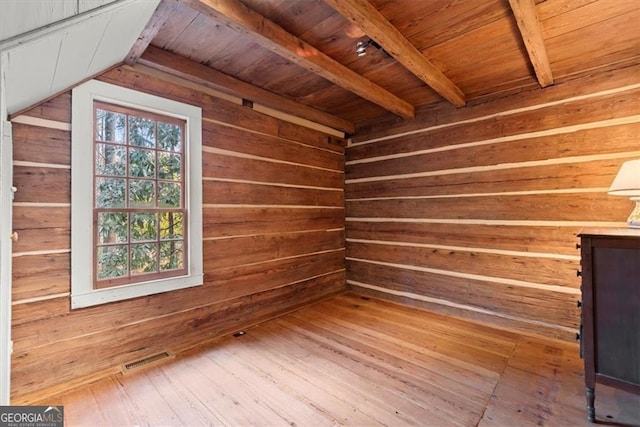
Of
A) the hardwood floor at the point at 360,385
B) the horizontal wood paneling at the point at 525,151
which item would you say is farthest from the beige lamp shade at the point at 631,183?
the hardwood floor at the point at 360,385

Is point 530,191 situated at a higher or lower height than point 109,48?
lower

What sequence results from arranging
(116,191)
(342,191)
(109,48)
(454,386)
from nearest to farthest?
(109,48), (454,386), (116,191), (342,191)

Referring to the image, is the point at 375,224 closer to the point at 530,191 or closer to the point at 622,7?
the point at 530,191

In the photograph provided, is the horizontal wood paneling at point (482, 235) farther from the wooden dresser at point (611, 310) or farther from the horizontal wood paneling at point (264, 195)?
the wooden dresser at point (611, 310)

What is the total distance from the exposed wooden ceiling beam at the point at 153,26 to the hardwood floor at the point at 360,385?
8.21ft

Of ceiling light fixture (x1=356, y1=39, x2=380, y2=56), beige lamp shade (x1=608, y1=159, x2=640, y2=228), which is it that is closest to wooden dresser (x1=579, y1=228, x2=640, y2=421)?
beige lamp shade (x1=608, y1=159, x2=640, y2=228)

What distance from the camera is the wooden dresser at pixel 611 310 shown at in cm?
160

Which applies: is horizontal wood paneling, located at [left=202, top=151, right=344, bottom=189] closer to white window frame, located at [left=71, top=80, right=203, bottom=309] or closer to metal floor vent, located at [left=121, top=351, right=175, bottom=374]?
white window frame, located at [left=71, top=80, right=203, bottom=309]

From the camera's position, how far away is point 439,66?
269cm

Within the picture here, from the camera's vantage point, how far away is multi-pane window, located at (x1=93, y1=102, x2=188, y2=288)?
91.7 inches

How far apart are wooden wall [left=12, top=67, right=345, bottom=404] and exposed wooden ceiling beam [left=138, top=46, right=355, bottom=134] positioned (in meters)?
0.17

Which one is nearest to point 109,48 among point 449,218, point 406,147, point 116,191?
point 116,191

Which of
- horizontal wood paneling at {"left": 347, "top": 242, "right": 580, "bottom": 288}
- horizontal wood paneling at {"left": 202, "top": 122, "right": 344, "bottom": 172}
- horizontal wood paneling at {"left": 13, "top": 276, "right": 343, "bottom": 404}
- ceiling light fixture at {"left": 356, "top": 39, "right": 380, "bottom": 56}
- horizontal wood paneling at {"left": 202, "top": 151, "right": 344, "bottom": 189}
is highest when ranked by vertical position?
ceiling light fixture at {"left": 356, "top": 39, "right": 380, "bottom": 56}

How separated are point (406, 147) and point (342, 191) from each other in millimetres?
1173
